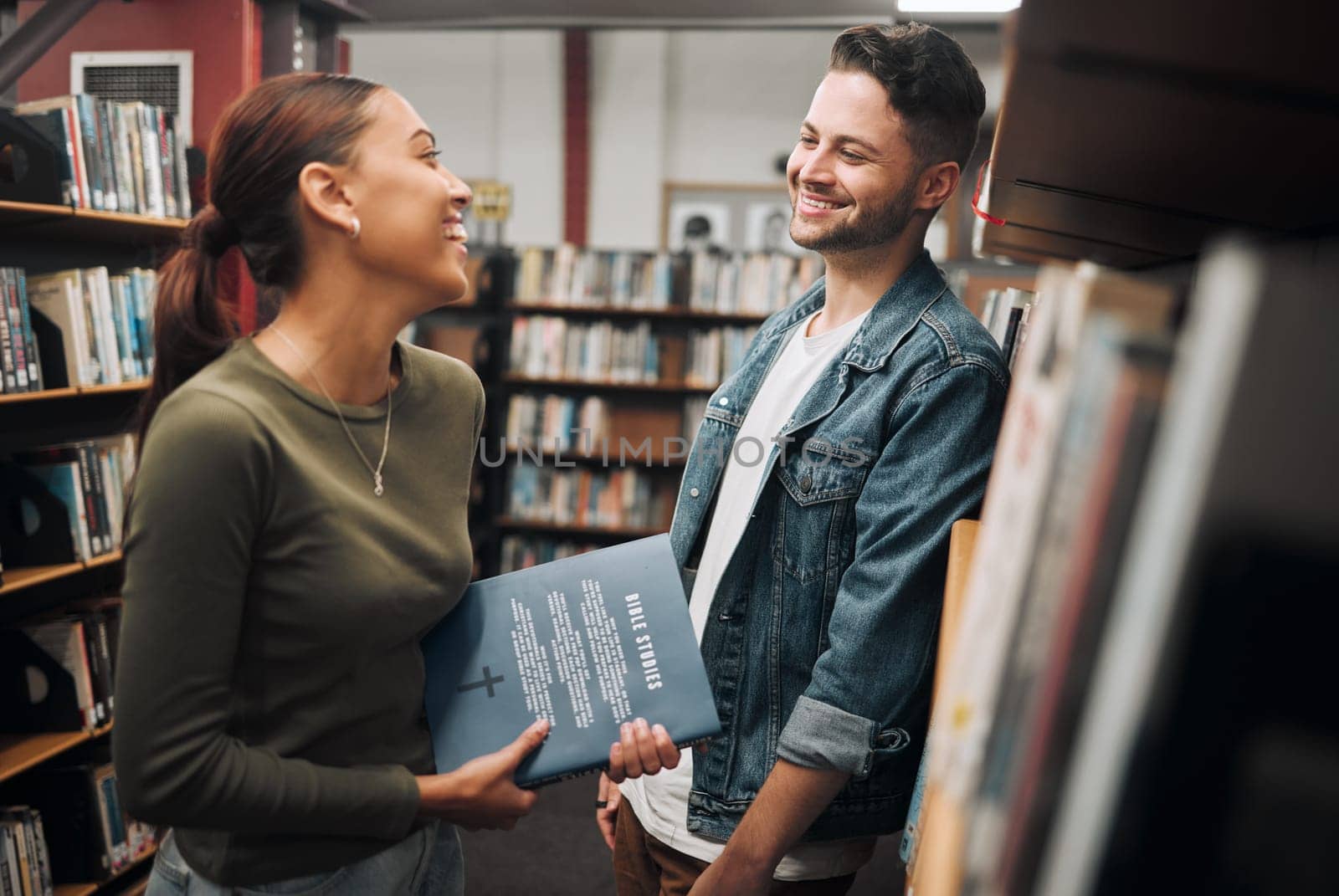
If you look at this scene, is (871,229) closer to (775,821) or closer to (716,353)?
(775,821)

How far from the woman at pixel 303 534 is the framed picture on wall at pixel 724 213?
7.03 meters

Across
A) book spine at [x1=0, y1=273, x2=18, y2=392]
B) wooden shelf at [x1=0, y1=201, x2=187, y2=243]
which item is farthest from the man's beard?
book spine at [x1=0, y1=273, x2=18, y2=392]

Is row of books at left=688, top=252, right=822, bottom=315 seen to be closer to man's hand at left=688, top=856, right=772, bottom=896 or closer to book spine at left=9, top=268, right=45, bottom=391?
book spine at left=9, top=268, right=45, bottom=391

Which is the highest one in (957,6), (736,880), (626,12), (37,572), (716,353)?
(626,12)

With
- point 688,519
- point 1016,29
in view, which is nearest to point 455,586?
point 688,519

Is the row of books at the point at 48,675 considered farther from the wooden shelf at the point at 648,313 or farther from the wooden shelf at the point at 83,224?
the wooden shelf at the point at 648,313

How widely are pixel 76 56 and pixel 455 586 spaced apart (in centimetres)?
302

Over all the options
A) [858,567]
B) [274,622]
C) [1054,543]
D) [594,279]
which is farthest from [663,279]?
[1054,543]

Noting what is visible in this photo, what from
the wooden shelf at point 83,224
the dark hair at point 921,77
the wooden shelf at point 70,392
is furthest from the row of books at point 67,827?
the dark hair at point 921,77

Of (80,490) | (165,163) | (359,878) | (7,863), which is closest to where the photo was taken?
(359,878)

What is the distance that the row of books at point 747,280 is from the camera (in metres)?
4.87

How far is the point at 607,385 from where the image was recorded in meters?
5.11

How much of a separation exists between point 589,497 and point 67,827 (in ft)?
9.69

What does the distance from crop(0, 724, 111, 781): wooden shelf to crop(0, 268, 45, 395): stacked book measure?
0.91 m
